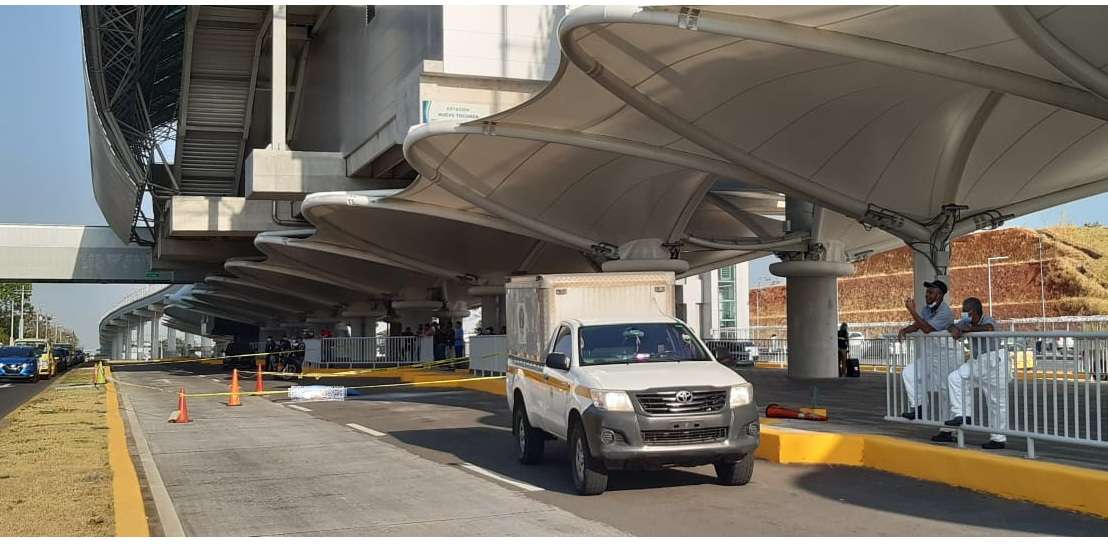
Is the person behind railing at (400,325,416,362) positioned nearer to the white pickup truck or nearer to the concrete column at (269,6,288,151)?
the concrete column at (269,6,288,151)

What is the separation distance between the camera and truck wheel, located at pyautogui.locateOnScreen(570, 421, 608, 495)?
1002 cm

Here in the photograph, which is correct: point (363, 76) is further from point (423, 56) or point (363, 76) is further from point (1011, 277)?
point (1011, 277)

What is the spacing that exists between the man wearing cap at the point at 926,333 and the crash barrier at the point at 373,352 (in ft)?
110

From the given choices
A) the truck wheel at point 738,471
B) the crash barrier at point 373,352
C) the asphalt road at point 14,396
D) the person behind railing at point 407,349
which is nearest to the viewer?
the truck wheel at point 738,471

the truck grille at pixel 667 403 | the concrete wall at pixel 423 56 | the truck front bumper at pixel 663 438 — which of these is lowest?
the truck front bumper at pixel 663 438

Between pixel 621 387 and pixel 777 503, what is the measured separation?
1764 millimetres

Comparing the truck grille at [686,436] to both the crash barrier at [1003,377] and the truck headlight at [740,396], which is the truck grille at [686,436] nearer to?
the truck headlight at [740,396]

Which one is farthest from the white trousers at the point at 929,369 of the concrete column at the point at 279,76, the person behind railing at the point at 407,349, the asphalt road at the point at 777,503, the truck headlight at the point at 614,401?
the concrete column at the point at 279,76

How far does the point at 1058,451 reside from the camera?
11.7 metres

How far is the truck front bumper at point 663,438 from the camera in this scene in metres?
9.83

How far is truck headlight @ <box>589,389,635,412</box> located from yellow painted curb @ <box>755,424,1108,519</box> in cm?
320

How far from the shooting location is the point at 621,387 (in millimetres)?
10008

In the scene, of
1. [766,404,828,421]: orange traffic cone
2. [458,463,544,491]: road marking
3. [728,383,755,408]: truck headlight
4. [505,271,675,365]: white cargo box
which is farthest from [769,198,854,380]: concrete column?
[728,383,755,408]: truck headlight

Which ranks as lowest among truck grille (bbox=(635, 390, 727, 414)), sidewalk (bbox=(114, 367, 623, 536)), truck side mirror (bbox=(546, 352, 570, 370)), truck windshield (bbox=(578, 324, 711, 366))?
sidewalk (bbox=(114, 367, 623, 536))
